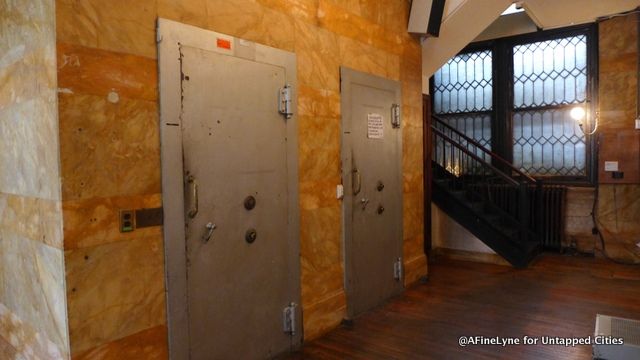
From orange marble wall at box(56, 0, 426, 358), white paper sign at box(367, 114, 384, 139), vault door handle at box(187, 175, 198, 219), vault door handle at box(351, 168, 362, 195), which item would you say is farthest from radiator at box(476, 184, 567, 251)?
vault door handle at box(187, 175, 198, 219)

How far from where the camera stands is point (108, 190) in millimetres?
1921

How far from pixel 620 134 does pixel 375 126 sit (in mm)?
3683

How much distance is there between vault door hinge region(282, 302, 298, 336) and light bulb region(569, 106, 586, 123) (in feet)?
15.2

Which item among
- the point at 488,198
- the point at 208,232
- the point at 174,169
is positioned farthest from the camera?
the point at 488,198

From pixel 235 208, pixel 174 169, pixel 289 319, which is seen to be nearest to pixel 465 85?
pixel 289 319

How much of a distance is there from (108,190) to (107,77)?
0.51 metres

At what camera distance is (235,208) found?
2.50 metres

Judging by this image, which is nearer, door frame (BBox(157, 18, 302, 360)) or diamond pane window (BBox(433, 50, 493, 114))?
door frame (BBox(157, 18, 302, 360))

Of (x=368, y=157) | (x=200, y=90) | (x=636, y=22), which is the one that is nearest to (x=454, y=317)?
(x=368, y=157)

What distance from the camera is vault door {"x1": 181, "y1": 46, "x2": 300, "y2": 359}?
227cm

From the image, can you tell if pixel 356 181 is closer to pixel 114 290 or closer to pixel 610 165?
pixel 114 290

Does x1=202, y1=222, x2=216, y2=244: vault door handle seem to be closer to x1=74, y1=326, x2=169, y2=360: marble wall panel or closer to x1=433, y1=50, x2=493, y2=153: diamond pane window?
x1=74, y1=326, x2=169, y2=360: marble wall panel

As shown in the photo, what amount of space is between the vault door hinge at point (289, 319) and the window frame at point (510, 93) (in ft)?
15.1

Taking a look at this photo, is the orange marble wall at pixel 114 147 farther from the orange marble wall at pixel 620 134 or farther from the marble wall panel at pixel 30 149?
the orange marble wall at pixel 620 134
